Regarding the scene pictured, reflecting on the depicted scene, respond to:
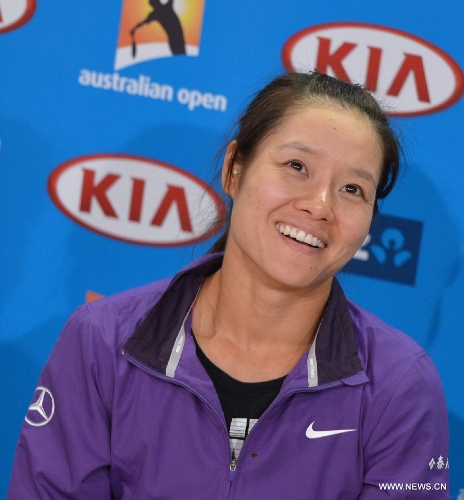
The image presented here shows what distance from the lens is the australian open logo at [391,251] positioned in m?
1.87

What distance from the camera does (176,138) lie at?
1892mm

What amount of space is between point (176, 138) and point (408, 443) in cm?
84

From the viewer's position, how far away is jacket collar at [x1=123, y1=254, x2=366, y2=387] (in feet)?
4.50

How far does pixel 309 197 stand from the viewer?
134cm

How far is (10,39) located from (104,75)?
8.5 inches

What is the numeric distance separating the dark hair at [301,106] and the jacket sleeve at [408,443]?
33 cm

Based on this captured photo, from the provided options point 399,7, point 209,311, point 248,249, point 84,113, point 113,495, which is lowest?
point 113,495

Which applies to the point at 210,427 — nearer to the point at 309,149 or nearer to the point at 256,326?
the point at 256,326

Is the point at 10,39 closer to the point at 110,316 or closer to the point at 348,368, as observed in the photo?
the point at 110,316

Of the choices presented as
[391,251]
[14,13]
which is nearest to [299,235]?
[391,251]

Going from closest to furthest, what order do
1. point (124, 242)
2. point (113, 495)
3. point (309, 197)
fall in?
1. point (309, 197)
2. point (113, 495)
3. point (124, 242)

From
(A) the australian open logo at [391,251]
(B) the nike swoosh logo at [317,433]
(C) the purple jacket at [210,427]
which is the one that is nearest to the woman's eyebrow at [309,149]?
(C) the purple jacket at [210,427]

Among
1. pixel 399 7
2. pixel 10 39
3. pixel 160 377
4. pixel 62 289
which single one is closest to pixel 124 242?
pixel 62 289
